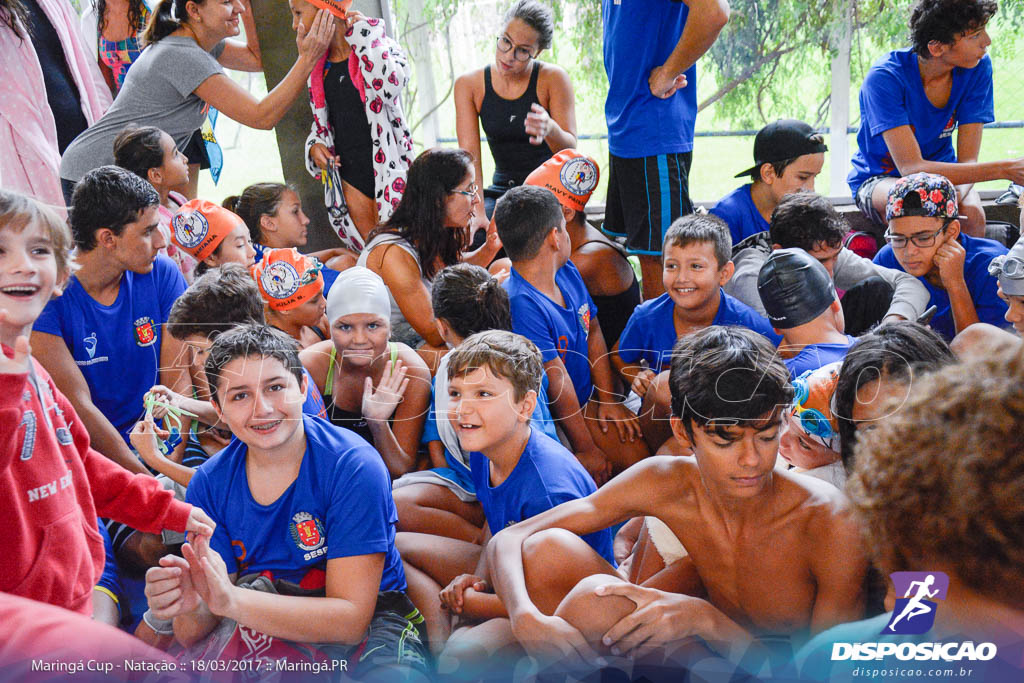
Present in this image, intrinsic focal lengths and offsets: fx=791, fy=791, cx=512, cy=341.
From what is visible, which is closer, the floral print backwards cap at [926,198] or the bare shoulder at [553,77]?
the floral print backwards cap at [926,198]

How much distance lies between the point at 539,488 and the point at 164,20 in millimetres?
2346

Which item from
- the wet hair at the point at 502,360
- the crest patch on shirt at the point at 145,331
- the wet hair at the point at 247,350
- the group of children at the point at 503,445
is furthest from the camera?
the crest patch on shirt at the point at 145,331

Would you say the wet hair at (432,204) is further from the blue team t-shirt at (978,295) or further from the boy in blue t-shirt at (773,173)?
the blue team t-shirt at (978,295)

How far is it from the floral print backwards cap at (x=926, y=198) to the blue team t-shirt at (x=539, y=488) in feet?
5.19

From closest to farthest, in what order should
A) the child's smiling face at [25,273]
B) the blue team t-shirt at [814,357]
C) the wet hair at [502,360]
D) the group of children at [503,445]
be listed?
the group of children at [503,445] → the child's smiling face at [25,273] → the wet hair at [502,360] → the blue team t-shirt at [814,357]

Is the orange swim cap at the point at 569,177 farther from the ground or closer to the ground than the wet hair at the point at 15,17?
closer to the ground

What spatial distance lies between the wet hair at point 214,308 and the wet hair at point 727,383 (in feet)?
4.12

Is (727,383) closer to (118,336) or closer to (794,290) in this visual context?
(794,290)

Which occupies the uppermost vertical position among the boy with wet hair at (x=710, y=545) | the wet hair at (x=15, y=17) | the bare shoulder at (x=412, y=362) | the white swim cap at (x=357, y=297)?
the wet hair at (x=15, y=17)

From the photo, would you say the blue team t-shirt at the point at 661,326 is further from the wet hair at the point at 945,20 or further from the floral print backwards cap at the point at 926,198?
the wet hair at the point at 945,20

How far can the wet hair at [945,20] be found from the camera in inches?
117

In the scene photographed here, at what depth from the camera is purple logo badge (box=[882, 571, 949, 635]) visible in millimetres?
858

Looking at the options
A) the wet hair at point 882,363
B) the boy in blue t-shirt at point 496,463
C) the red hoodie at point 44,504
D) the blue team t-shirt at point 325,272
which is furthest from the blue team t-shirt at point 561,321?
the red hoodie at point 44,504

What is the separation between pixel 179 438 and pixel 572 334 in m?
1.23
